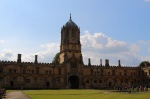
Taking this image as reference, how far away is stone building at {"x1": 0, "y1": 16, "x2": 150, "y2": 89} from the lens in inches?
2945

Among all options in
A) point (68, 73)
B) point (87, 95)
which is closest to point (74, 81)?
point (68, 73)

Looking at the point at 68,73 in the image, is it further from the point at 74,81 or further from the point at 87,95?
the point at 87,95

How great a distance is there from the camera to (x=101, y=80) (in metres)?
84.6

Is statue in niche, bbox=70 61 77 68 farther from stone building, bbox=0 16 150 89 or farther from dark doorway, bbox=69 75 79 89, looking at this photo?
dark doorway, bbox=69 75 79 89

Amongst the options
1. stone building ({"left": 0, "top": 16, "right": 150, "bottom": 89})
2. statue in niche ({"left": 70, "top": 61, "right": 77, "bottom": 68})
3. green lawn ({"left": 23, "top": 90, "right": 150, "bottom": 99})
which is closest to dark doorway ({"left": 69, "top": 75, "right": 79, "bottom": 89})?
stone building ({"left": 0, "top": 16, "right": 150, "bottom": 89})

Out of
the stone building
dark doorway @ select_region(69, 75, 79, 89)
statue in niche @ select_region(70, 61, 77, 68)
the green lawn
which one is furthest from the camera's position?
dark doorway @ select_region(69, 75, 79, 89)

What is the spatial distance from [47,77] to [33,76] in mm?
4170

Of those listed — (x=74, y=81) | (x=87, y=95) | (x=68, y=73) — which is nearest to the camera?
(x=87, y=95)

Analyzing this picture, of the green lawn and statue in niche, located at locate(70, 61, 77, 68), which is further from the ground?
statue in niche, located at locate(70, 61, 77, 68)

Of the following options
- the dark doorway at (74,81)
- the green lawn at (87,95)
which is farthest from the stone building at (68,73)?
the green lawn at (87,95)

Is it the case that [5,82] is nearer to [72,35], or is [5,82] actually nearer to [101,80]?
[72,35]

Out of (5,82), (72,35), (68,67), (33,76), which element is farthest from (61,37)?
(5,82)

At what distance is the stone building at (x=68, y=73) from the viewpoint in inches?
2945

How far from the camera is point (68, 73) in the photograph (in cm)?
7881
